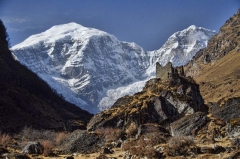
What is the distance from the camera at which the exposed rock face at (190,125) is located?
29.5m

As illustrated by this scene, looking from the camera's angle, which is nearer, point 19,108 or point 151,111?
point 151,111

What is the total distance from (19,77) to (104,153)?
127463 millimetres

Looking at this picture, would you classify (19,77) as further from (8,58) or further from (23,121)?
(23,121)

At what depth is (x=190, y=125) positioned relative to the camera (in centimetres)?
2997

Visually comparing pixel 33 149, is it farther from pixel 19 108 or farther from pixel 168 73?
pixel 19 108

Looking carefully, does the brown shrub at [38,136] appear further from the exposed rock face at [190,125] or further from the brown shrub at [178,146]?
the brown shrub at [178,146]

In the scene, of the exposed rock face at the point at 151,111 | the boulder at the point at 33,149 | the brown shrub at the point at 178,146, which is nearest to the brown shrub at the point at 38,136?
the exposed rock face at the point at 151,111

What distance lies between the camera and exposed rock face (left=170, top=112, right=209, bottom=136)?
29.5m

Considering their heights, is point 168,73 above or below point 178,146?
above

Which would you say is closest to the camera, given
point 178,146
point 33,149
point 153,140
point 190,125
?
point 178,146

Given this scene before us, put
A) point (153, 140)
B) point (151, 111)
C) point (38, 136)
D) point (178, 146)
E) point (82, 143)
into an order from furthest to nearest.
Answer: point (38, 136)
point (151, 111)
point (82, 143)
point (153, 140)
point (178, 146)

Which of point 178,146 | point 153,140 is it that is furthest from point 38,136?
point 178,146

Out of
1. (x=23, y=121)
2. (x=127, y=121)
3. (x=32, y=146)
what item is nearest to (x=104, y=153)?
(x=32, y=146)

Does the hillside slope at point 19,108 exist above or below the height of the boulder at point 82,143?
above
